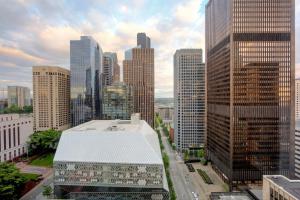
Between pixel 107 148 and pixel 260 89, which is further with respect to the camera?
pixel 260 89

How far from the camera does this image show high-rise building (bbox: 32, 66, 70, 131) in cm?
12975

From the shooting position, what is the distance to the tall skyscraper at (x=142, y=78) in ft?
493

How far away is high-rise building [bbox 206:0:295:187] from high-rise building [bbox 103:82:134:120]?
2837 inches

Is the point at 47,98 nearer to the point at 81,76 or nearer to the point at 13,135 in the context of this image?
the point at 81,76

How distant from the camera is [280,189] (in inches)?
1345

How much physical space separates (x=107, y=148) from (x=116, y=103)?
79.8 meters

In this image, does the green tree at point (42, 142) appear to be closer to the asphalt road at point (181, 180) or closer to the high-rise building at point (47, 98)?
the high-rise building at point (47, 98)

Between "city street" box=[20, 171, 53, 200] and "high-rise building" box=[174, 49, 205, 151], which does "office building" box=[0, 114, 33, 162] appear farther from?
"high-rise building" box=[174, 49, 205, 151]

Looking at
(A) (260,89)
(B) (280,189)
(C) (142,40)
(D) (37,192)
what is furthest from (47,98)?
(B) (280,189)

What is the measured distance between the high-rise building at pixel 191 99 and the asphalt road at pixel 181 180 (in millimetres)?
13304

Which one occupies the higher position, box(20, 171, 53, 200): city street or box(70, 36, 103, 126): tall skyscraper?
box(70, 36, 103, 126): tall skyscraper

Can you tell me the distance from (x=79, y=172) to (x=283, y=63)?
56135 mm

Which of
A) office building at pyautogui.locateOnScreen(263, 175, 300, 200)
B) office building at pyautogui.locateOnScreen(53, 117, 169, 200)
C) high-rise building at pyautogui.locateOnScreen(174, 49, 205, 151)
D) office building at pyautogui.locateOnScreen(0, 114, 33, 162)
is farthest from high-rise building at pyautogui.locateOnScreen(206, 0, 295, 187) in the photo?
office building at pyautogui.locateOnScreen(0, 114, 33, 162)

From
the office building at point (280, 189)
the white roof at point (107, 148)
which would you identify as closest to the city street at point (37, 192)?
the white roof at point (107, 148)
